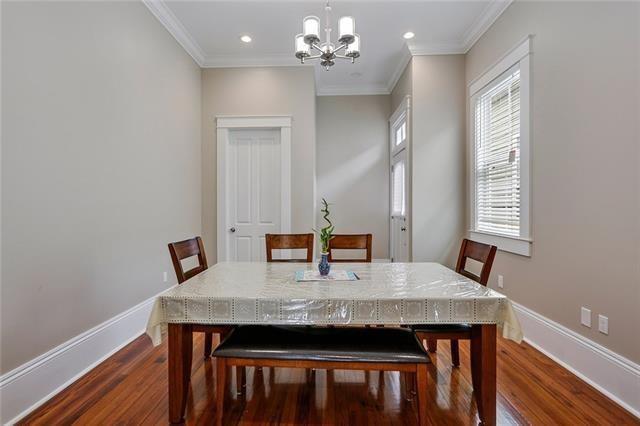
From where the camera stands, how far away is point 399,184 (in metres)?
4.63

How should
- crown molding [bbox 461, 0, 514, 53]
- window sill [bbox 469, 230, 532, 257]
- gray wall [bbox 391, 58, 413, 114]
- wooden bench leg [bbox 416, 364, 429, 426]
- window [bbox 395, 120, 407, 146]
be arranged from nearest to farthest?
wooden bench leg [bbox 416, 364, 429, 426] → window sill [bbox 469, 230, 532, 257] → crown molding [bbox 461, 0, 514, 53] → gray wall [bbox 391, 58, 413, 114] → window [bbox 395, 120, 407, 146]

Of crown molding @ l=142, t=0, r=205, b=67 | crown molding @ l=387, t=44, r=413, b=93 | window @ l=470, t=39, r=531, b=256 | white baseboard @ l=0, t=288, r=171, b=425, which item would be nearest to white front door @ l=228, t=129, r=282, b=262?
crown molding @ l=142, t=0, r=205, b=67

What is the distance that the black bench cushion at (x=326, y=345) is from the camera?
140 centimetres

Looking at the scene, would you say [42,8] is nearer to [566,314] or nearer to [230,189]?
[230,189]

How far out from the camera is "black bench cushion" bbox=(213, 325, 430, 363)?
140 centimetres

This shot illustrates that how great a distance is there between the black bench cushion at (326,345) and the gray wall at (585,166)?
1356 mm

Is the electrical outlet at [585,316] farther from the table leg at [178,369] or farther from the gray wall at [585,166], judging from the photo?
the table leg at [178,369]

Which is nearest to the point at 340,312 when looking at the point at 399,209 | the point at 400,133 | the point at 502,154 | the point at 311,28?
the point at 311,28

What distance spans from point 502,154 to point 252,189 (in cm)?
297

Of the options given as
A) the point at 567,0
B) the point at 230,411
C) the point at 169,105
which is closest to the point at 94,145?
the point at 169,105

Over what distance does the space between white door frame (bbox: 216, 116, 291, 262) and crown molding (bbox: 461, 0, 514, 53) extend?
230 cm

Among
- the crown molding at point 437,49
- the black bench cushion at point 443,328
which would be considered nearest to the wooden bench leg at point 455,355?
the black bench cushion at point 443,328

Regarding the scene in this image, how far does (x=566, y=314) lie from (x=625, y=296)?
0.50 m

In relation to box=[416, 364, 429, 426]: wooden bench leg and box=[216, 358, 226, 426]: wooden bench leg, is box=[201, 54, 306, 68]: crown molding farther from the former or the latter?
box=[416, 364, 429, 426]: wooden bench leg
